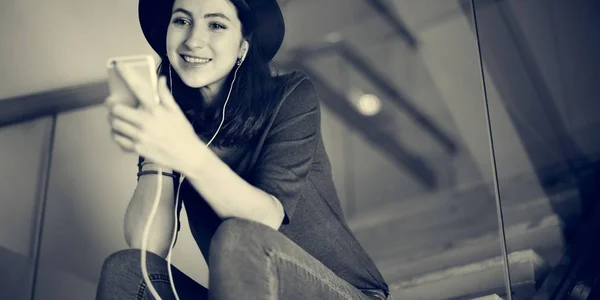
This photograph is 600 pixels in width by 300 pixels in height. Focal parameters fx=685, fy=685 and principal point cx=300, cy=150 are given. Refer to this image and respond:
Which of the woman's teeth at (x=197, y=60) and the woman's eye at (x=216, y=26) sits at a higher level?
the woman's eye at (x=216, y=26)

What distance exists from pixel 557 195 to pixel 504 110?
0.78ft

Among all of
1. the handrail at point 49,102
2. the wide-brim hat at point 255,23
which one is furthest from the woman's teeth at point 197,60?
the handrail at point 49,102

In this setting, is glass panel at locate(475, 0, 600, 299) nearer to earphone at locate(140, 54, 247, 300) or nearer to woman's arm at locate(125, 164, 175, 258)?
earphone at locate(140, 54, 247, 300)

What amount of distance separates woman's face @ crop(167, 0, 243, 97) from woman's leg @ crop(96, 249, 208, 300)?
16.1 inches

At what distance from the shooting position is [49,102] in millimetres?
1626

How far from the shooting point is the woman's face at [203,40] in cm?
146

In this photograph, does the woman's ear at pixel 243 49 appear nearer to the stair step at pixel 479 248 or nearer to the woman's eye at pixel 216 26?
the woman's eye at pixel 216 26

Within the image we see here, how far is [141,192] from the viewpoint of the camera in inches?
54.6

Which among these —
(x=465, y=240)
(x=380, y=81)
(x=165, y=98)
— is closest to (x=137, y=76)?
(x=165, y=98)

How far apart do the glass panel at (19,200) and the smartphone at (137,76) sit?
2.06 ft

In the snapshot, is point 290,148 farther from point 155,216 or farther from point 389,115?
point 389,115

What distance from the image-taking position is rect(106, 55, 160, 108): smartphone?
1.04 metres

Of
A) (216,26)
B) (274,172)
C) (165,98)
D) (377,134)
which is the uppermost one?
(216,26)

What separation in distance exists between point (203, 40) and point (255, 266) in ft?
1.90
